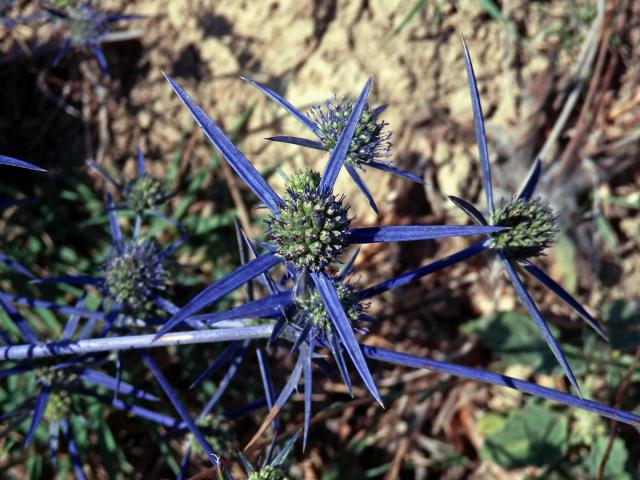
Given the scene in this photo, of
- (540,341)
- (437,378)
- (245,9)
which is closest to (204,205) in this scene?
(245,9)

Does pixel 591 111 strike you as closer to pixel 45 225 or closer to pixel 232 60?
pixel 232 60

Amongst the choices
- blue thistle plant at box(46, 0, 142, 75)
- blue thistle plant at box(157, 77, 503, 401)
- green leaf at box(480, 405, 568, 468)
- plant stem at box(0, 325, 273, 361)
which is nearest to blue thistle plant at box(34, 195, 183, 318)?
plant stem at box(0, 325, 273, 361)

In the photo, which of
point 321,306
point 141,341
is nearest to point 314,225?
point 321,306

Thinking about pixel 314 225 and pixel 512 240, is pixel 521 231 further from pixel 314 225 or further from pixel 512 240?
pixel 314 225

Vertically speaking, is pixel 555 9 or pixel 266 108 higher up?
pixel 555 9

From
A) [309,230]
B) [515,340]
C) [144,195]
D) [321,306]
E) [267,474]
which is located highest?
[144,195]

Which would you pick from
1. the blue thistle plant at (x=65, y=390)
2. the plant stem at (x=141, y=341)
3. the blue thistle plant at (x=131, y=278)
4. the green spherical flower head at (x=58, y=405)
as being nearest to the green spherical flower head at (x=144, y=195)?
the blue thistle plant at (x=131, y=278)
